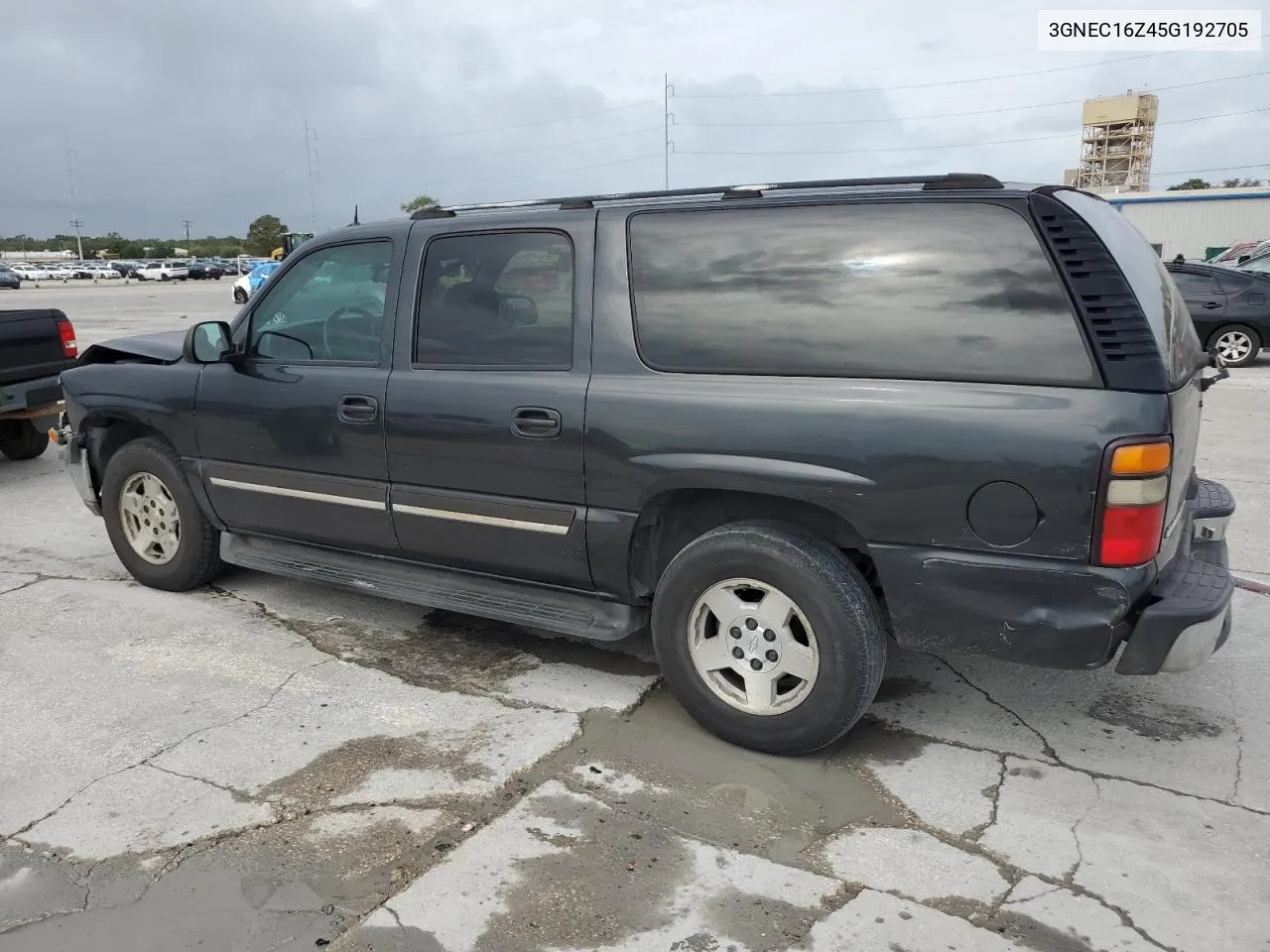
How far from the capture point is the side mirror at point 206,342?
4.59 m

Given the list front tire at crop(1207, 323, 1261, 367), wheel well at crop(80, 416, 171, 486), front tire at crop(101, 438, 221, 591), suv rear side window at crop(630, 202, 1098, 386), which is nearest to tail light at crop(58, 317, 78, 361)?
wheel well at crop(80, 416, 171, 486)

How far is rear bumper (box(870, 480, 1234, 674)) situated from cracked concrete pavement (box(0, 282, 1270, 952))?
510mm

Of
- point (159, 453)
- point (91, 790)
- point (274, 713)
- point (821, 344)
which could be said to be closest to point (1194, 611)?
point (821, 344)

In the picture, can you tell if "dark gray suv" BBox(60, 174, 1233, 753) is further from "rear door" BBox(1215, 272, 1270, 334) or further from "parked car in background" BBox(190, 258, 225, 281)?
"parked car in background" BBox(190, 258, 225, 281)

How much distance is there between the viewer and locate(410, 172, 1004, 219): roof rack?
10.2 ft

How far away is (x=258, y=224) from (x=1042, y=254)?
115835 mm

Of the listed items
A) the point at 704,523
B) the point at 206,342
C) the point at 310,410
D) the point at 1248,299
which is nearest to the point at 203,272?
the point at 1248,299

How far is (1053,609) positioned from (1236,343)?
41.4 feet

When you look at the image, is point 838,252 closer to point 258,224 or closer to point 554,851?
point 554,851

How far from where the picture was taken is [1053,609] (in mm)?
2920

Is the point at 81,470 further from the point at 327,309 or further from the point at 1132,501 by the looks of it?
the point at 1132,501

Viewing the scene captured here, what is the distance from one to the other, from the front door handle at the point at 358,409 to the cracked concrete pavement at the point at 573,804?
1.04m

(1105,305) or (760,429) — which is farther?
(760,429)

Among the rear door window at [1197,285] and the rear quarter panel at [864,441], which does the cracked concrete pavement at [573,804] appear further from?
the rear door window at [1197,285]
